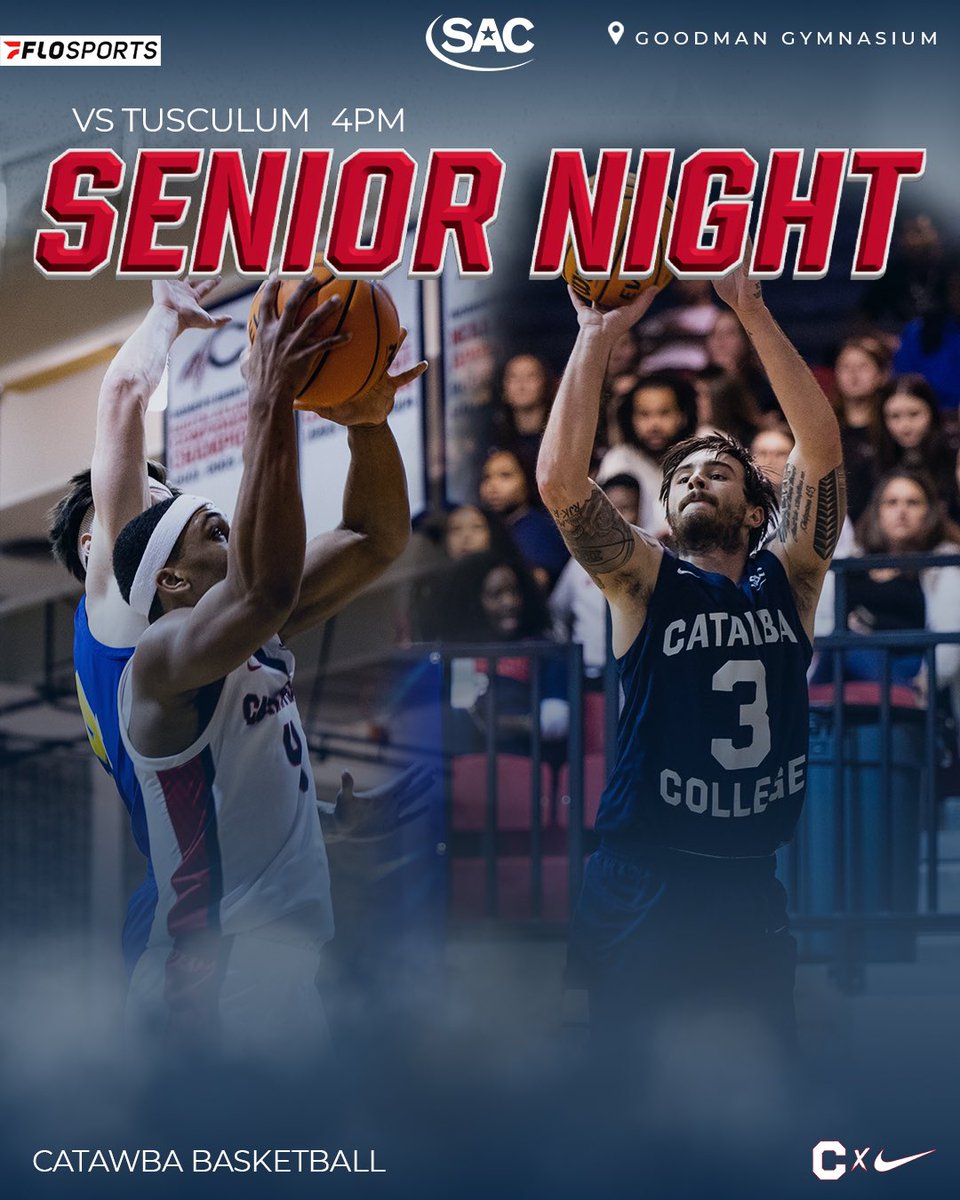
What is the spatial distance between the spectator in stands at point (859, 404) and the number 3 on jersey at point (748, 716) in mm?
442

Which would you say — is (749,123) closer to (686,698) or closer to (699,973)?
(686,698)

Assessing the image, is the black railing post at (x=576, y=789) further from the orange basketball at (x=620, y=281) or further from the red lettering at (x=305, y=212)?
the red lettering at (x=305, y=212)

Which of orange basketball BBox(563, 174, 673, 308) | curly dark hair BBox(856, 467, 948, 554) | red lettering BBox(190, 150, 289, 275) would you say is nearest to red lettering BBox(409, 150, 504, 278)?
orange basketball BBox(563, 174, 673, 308)

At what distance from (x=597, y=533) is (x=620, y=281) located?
0.54m

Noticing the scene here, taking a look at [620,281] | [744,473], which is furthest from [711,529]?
[620,281]

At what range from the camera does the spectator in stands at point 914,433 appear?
10.0 feet

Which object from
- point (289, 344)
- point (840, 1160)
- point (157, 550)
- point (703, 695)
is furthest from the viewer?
point (840, 1160)

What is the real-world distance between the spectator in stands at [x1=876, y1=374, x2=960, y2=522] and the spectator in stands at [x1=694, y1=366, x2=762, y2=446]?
0.29 meters

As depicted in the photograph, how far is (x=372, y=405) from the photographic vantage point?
2871mm

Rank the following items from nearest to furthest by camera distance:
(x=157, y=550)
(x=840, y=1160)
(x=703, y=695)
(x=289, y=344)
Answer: (x=289, y=344), (x=157, y=550), (x=703, y=695), (x=840, y=1160)

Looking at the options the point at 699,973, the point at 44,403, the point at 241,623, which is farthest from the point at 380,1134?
the point at 44,403

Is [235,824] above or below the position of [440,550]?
below

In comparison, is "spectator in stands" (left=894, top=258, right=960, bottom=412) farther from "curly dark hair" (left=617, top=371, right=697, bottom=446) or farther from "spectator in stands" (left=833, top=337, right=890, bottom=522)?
"curly dark hair" (left=617, top=371, right=697, bottom=446)

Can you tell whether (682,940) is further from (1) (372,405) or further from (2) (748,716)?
(1) (372,405)
